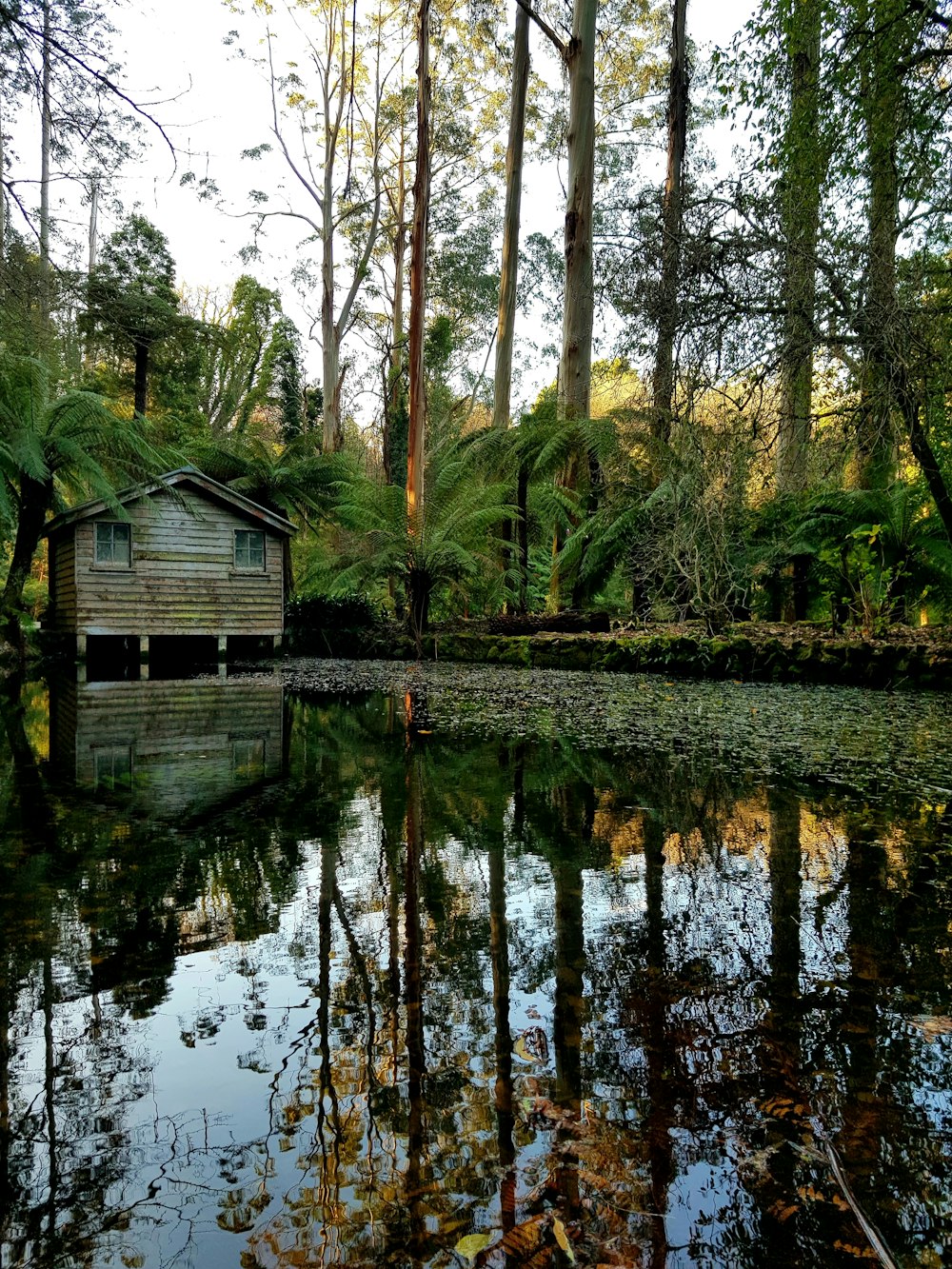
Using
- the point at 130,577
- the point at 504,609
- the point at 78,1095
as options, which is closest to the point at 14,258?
the point at 78,1095

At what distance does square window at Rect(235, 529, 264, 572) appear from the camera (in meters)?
15.2

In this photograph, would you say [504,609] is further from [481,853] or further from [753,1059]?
[753,1059]

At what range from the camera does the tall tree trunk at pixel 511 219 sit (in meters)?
14.9

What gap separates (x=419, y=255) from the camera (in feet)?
43.0

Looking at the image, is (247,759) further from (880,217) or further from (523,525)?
(523,525)

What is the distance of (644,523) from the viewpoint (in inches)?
417

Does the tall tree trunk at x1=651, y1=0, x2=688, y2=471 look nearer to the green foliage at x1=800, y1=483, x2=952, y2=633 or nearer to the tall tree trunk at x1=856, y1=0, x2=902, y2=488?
the tall tree trunk at x1=856, y1=0, x2=902, y2=488

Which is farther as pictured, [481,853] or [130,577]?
[130,577]

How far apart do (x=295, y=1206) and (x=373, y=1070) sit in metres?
0.31

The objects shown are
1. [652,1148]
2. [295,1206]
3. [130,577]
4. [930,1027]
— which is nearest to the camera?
[295,1206]

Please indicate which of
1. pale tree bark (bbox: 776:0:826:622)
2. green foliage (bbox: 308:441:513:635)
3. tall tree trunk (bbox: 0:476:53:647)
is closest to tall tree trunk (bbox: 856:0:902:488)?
pale tree bark (bbox: 776:0:826:622)

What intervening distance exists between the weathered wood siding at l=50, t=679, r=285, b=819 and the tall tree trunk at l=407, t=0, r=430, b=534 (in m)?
5.32

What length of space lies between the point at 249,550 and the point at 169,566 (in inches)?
60.8

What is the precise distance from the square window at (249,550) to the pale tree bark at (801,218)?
10561mm
